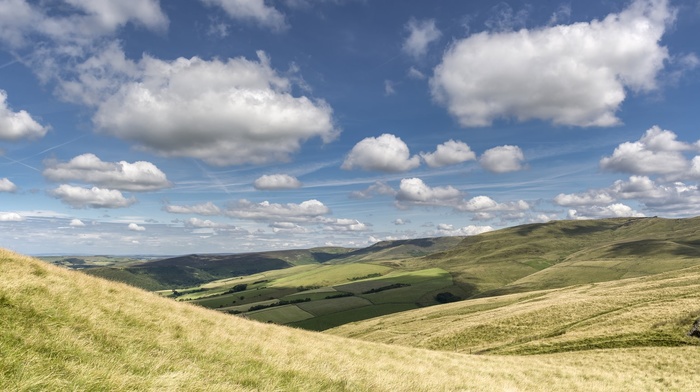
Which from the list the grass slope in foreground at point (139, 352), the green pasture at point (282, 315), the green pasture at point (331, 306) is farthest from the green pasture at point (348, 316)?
the grass slope in foreground at point (139, 352)

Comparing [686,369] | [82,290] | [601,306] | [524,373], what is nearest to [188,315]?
[82,290]

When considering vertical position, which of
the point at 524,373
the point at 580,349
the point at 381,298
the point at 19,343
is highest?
the point at 19,343

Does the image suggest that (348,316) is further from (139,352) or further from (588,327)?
(139,352)

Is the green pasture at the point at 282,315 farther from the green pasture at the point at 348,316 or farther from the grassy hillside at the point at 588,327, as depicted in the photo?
the grassy hillside at the point at 588,327

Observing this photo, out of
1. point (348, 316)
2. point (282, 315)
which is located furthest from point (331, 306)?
point (282, 315)

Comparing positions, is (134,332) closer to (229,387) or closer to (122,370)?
(122,370)

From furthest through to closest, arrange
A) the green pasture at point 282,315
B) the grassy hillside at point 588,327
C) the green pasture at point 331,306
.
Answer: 1. the green pasture at point 331,306
2. the green pasture at point 282,315
3. the grassy hillside at point 588,327

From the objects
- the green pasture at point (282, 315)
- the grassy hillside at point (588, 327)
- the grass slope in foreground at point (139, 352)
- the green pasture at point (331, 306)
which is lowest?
the green pasture at point (282, 315)

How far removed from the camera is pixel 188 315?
19.9 metres

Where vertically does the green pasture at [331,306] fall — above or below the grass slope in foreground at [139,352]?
below

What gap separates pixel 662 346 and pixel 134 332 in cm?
4523

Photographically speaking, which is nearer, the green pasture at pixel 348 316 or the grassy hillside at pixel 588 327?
the grassy hillside at pixel 588 327

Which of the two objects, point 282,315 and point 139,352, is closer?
point 139,352

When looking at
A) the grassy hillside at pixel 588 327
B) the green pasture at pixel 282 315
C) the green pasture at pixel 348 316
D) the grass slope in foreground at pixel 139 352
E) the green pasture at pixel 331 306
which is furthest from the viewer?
the green pasture at pixel 331 306
